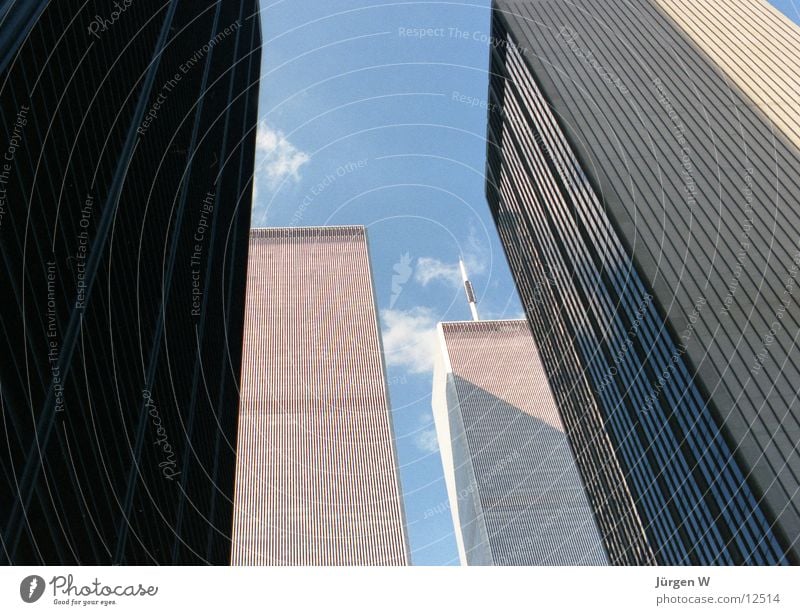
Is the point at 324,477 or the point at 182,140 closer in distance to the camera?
the point at 182,140

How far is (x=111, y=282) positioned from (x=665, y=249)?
147 feet

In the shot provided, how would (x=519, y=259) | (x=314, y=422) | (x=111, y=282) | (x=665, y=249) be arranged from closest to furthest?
(x=111, y=282)
(x=665, y=249)
(x=519, y=259)
(x=314, y=422)

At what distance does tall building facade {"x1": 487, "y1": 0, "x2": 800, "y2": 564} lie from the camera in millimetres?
57688

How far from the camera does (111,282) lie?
40344 mm

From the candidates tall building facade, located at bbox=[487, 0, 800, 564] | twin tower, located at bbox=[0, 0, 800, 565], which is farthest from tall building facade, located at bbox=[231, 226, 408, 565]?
tall building facade, located at bbox=[487, 0, 800, 564]

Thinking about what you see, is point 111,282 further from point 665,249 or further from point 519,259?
point 519,259

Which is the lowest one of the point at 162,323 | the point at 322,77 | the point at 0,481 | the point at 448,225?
the point at 0,481

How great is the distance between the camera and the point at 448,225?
88688mm

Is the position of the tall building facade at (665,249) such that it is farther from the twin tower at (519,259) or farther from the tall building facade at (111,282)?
the tall building facade at (111,282)

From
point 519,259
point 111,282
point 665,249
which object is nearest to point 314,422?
point 519,259

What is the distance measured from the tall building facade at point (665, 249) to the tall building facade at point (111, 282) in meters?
35.9

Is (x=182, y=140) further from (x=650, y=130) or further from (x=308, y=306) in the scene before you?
(x=308, y=306)

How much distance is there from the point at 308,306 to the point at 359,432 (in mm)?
36004
